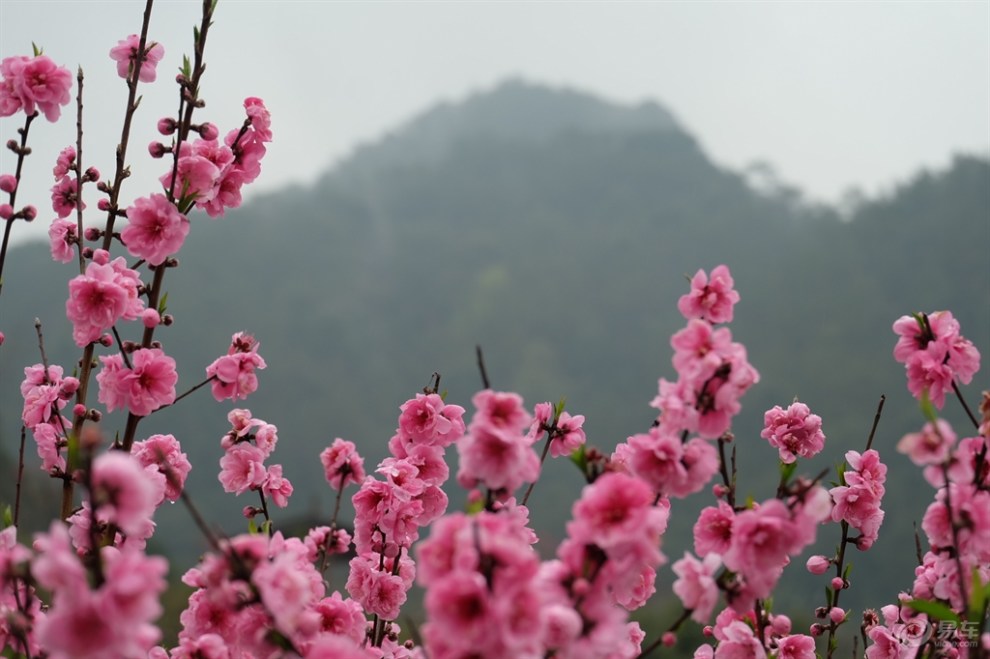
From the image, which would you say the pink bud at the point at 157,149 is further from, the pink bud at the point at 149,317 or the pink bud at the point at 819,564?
the pink bud at the point at 819,564

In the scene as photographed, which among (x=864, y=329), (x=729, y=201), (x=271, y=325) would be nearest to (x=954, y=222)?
(x=864, y=329)

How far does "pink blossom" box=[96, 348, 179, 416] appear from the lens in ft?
5.44

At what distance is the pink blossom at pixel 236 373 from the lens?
1.77 meters

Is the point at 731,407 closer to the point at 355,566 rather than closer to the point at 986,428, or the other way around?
the point at 986,428

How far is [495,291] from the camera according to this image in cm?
5122

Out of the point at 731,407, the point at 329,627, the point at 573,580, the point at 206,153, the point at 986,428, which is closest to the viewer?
the point at 573,580

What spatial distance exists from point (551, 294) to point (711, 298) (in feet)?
165

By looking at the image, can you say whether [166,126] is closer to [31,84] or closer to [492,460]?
[31,84]

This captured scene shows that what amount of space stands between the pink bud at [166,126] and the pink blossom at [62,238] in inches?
13.3

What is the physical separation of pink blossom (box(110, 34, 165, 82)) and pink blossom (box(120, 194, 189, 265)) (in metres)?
0.51

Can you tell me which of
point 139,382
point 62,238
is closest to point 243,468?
point 139,382

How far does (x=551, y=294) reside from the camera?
51625mm

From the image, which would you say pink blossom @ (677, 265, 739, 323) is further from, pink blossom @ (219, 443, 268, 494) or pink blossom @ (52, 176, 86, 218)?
pink blossom @ (52, 176, 86, 218)

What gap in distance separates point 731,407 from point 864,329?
36.6 m
